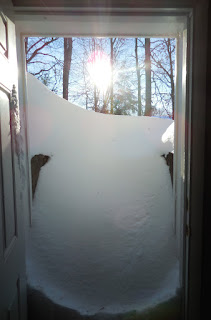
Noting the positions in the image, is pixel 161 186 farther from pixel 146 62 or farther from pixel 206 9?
pixel 146 62

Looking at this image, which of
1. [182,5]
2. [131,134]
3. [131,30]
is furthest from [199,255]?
[131,134]

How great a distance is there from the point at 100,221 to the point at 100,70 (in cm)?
797

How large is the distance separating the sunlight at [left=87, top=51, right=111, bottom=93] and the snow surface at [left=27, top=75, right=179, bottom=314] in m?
5.09

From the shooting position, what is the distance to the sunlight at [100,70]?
922cm

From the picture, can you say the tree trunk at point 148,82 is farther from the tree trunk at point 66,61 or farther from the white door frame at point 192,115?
the white door frame at point 192,115

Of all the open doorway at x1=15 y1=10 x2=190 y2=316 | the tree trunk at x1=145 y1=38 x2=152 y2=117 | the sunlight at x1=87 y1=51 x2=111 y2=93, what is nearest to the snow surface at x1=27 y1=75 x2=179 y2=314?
the open doorway at x1=15 y1=10 x2=190 y2=316

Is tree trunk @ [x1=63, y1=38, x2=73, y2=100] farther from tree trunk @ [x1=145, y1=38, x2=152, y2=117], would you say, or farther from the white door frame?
the white door frame

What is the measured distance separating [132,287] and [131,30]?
1.95 metres

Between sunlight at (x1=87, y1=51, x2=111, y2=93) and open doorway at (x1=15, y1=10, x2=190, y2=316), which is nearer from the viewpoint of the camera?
open doorway at (x1=15, y1=10, x2=190, y2=316)

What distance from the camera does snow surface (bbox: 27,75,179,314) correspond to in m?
1.85

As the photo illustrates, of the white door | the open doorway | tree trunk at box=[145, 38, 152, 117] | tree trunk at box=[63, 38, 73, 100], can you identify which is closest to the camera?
the white door

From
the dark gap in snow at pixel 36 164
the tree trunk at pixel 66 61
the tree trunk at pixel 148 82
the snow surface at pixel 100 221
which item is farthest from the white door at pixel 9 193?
the tree trunk at pixel 148 82

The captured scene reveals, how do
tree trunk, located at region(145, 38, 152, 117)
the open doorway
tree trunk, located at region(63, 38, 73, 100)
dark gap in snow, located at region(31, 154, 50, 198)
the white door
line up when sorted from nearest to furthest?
the white door, the open doorway, dark gap in snow, located at region(31, 154, 50, 198), tree trunk, located at region(63, 38, 73, 100), tree trunk, located at region(145, 38, 152, 117)

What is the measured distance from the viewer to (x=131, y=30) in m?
1.49
